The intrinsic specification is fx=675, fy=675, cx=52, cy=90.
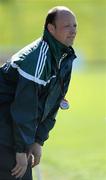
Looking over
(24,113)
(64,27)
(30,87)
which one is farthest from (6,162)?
(64,27)

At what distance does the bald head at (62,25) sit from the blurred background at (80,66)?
349 centimetres

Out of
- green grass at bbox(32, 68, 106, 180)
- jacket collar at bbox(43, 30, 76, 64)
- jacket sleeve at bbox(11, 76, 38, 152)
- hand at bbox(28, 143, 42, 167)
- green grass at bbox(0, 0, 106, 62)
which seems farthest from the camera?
green grass at bbox(0, 0, 106, 62)

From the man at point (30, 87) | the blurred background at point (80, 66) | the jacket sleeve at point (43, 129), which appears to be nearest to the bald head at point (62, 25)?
the man at point (30, 87)

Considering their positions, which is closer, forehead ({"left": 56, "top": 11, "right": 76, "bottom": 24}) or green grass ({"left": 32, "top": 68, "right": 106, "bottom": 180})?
forehead ({"left": 56, "top": 11, "right": 76, "bottom": 24})

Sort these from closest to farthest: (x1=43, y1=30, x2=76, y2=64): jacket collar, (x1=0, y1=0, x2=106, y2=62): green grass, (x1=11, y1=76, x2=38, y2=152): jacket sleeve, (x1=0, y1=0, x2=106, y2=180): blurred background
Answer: (x1=11, y1=76, x2=38, y2=152): jacket sleeve → (x1=43, y1=30, x2=76, y2=64): jacket collar → (x1=0, y1=0, x2=106, y2=180): blurred background → (x1=0, y1=0, x2=106, y2=62): green grass

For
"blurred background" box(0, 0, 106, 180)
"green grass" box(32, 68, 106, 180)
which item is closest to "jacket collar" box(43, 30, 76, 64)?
"green grass" box(32, 68, 106, 180)

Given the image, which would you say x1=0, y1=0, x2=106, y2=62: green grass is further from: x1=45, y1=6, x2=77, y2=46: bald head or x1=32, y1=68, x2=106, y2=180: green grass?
x1=45, y1=6, x2=77, y2=46: bald head

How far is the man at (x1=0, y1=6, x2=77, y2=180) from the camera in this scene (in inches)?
149

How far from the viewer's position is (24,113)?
381 cm

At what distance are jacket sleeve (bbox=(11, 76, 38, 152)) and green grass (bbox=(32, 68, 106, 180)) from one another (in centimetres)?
239

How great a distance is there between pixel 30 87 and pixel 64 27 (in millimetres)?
434

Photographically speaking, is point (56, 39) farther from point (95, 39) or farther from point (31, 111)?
point (95, 39)

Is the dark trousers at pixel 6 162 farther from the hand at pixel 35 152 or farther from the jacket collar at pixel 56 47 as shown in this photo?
the jacket collar at pixel 56 47

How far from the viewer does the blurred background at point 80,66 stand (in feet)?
25.7
